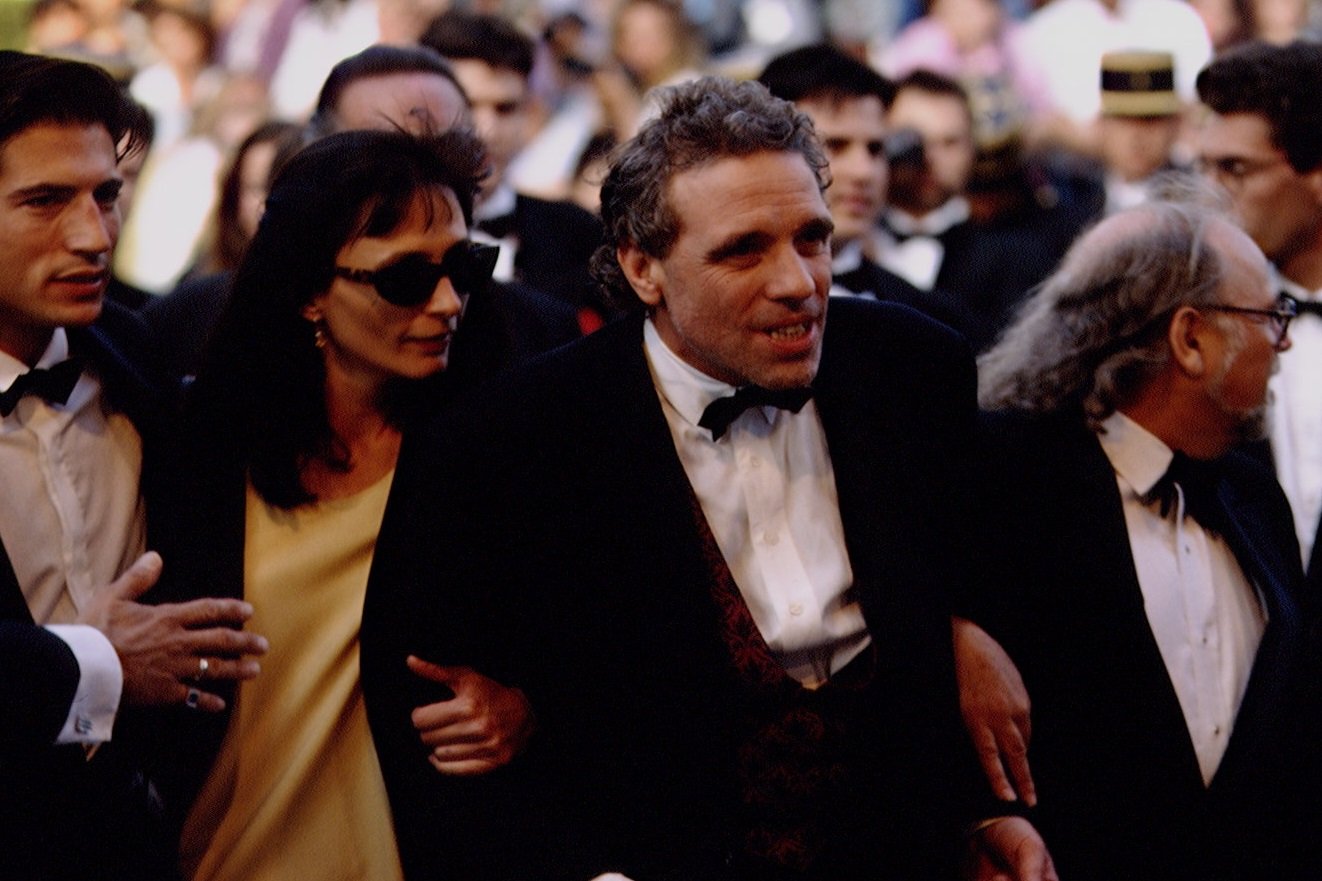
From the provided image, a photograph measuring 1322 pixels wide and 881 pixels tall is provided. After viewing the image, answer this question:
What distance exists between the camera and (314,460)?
3666 mm

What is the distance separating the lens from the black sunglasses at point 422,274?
358 cm

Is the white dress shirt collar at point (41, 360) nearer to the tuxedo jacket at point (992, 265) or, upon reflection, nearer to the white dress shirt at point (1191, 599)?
the white dress shirt at point (1191, 599)

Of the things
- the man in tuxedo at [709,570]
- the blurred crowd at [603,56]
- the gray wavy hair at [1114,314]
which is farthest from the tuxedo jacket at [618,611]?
the blurred crowd at [603,56]

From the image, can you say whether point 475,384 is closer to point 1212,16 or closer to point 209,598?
point 209,598

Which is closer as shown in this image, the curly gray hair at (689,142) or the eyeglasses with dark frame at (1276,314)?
the curly gray hair at (689,142)

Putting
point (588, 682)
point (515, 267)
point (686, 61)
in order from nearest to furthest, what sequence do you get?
point (588, 682), point (515, 267), point (686, 61)

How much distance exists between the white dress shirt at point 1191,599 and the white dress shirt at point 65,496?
2.07 metres

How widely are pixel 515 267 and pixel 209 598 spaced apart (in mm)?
2261

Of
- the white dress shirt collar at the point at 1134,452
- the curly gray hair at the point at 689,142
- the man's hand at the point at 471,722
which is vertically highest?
the curly gray hair at the point at 689,142

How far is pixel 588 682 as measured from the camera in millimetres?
3266

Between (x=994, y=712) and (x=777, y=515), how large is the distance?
0.56 meters

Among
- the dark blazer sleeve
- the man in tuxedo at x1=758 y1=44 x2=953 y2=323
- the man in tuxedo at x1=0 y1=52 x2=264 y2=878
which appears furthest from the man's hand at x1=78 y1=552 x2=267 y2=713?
the man in tuxedo at x1=758 y1=44 x2=953 y2=323

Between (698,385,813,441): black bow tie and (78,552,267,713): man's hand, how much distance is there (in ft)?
3.00

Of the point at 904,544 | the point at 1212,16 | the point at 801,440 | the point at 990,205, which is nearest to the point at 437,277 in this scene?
the point at 801,440
